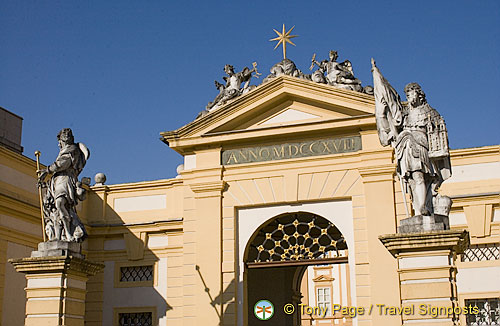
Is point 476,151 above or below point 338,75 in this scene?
below

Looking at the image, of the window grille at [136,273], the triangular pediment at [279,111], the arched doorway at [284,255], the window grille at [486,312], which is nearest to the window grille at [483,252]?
the window grille at [486,312]

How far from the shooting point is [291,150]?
61.6 ft

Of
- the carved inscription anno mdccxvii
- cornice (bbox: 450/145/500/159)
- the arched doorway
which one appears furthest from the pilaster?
cornice (bbox: 450/145/500/159)

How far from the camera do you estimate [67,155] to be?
1326 centimetres

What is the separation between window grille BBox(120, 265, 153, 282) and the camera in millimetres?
20531

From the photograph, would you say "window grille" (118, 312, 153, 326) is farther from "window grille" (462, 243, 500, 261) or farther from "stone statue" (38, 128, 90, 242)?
"window grille" (462, 243, 500, 261)

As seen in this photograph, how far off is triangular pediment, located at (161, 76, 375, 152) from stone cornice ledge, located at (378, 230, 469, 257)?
7.76m

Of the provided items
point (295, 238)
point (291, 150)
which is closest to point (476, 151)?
point (291, 150)

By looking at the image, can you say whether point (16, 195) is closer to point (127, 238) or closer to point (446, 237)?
point (127, 238)

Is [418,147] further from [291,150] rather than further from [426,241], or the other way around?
[291,150]

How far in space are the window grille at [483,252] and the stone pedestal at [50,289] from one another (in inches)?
393

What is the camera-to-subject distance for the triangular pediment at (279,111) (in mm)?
18312

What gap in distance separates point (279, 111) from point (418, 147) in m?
8.61

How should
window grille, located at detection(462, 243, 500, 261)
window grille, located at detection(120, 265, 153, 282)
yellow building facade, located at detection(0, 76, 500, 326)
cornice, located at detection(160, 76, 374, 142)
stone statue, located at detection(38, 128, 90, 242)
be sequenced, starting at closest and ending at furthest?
stone statue, located at detection(38, 128, 90, 242)
yellow building facade, located at detection(0, 76, 500, 326)
window grille, located at detection(462, 243, 500, 261)
cornice, located at detection(160, 76, 374, 142)
window grille, located at detection(120, 265, 153, 282)
